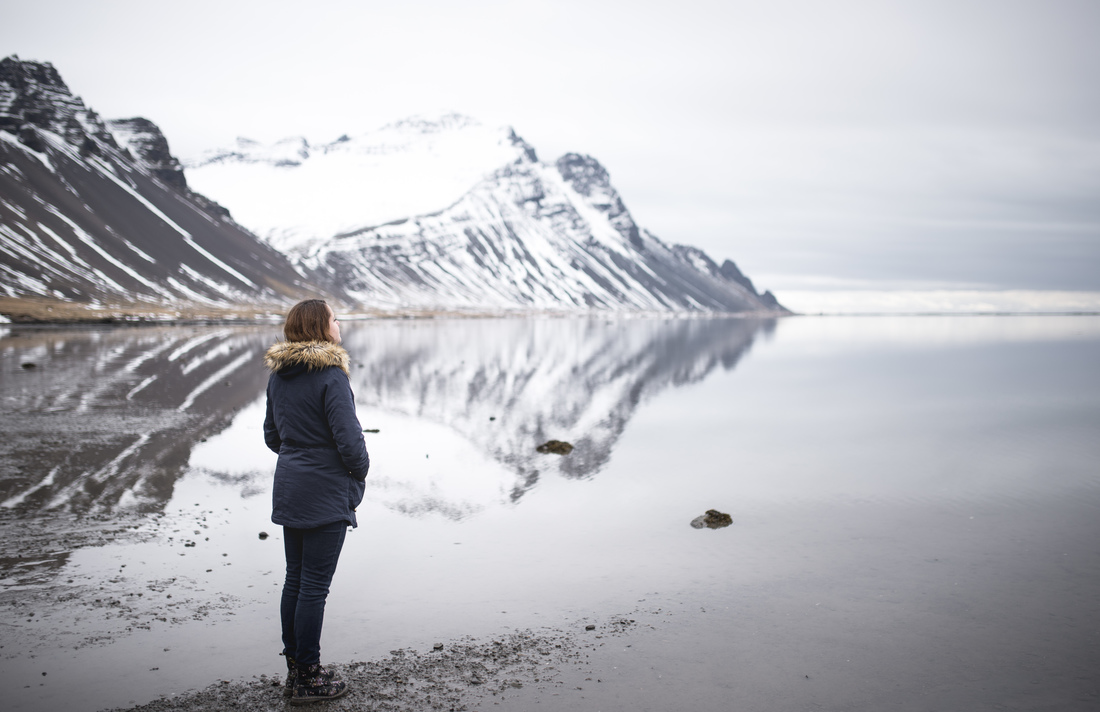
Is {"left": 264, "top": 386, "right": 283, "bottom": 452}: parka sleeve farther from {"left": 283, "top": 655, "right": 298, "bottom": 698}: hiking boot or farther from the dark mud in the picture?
the dark mud

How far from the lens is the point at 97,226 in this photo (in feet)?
452

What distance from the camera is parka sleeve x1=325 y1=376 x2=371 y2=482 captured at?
246 inches

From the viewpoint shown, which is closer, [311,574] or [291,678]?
[311,574]

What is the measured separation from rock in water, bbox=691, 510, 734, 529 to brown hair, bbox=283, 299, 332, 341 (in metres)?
8.27

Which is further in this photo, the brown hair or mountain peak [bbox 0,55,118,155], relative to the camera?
mountain peak [bbox 0,55,118,155]

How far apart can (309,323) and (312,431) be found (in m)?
0.90

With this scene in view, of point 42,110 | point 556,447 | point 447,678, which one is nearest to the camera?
point 447,678

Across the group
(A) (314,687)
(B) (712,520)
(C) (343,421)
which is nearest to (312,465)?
(C) (343,421)

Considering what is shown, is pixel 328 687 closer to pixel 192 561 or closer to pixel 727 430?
pixel 192 561

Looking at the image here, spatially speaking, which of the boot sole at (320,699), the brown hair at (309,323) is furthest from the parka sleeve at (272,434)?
the boot sole at (320,699)

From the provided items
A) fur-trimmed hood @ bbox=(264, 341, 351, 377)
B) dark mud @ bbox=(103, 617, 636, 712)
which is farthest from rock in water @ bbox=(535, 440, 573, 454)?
fur-trimmed hood @ bbox=(264, 341, 351, 377)

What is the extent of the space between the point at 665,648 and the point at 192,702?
172 inches

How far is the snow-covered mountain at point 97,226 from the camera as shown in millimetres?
117375

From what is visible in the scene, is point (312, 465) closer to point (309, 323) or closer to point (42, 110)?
point (309, 323)
